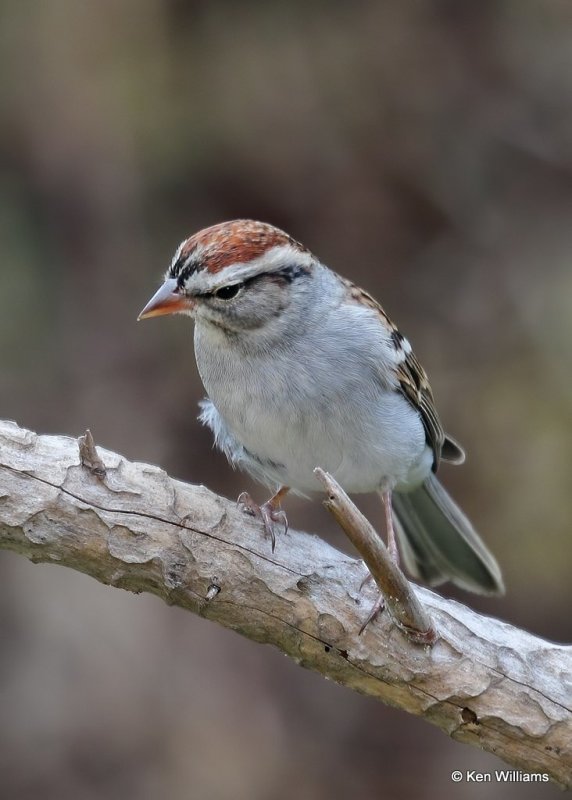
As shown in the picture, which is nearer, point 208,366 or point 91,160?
point 208,366

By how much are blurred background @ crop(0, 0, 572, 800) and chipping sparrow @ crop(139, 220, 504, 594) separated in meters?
2.73

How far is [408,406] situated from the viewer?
436 cm

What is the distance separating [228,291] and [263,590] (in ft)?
3.54

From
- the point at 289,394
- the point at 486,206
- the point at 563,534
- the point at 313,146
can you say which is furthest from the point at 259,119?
the point at 289,394

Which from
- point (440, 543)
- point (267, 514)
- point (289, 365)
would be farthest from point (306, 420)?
point (440, 543)

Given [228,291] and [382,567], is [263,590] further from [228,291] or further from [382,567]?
[228,291]

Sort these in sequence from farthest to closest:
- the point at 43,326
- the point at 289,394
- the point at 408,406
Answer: the point at 43,326
the point at 408,406
the point at 289,394

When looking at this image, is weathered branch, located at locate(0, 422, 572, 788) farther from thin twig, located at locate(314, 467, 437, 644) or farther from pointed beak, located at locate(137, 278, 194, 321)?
pointed beak, located at locate(137, 278, 194, 321)

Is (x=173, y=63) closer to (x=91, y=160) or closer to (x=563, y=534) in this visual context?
(x=91, y=160)

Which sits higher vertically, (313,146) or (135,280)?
(313,146)

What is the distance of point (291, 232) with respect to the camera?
7.73 m

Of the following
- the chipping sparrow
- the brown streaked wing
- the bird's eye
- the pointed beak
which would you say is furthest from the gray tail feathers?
the pointed beak

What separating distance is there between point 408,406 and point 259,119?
152 inches

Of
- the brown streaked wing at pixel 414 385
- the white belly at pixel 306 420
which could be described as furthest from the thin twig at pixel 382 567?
the brown streaked wing at pixel 414 385
